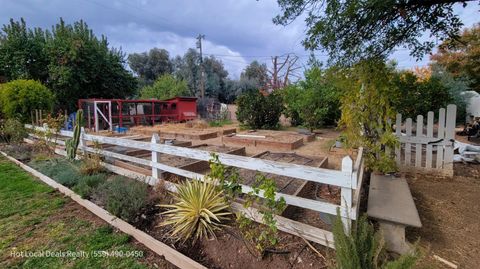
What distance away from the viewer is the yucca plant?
2.67 metres

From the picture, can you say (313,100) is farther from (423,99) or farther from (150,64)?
(150,64)

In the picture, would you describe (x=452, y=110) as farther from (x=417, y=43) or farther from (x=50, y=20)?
(x=50, y=20)

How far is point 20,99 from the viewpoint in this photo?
895 centimetres

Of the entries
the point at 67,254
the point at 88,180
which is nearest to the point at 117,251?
the point at 67,254

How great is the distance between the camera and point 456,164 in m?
5.38

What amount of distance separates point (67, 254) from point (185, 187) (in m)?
1.33

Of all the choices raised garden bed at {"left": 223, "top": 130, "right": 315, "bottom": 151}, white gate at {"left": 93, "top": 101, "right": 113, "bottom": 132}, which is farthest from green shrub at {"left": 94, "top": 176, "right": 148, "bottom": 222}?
white gate at {"left": 93, "top": 101, "right": 113, "bottom": 132}

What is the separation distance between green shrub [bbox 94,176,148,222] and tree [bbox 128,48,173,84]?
33.0 meters

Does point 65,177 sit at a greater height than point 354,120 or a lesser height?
lesser

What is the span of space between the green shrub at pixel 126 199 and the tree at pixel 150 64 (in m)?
33.0

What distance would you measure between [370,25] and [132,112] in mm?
15850

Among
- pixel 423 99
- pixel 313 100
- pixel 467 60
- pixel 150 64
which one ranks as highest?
pixel 150 64

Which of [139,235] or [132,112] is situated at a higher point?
[132,112]

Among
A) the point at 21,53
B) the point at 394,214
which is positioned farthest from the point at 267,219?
the point at 21,53
